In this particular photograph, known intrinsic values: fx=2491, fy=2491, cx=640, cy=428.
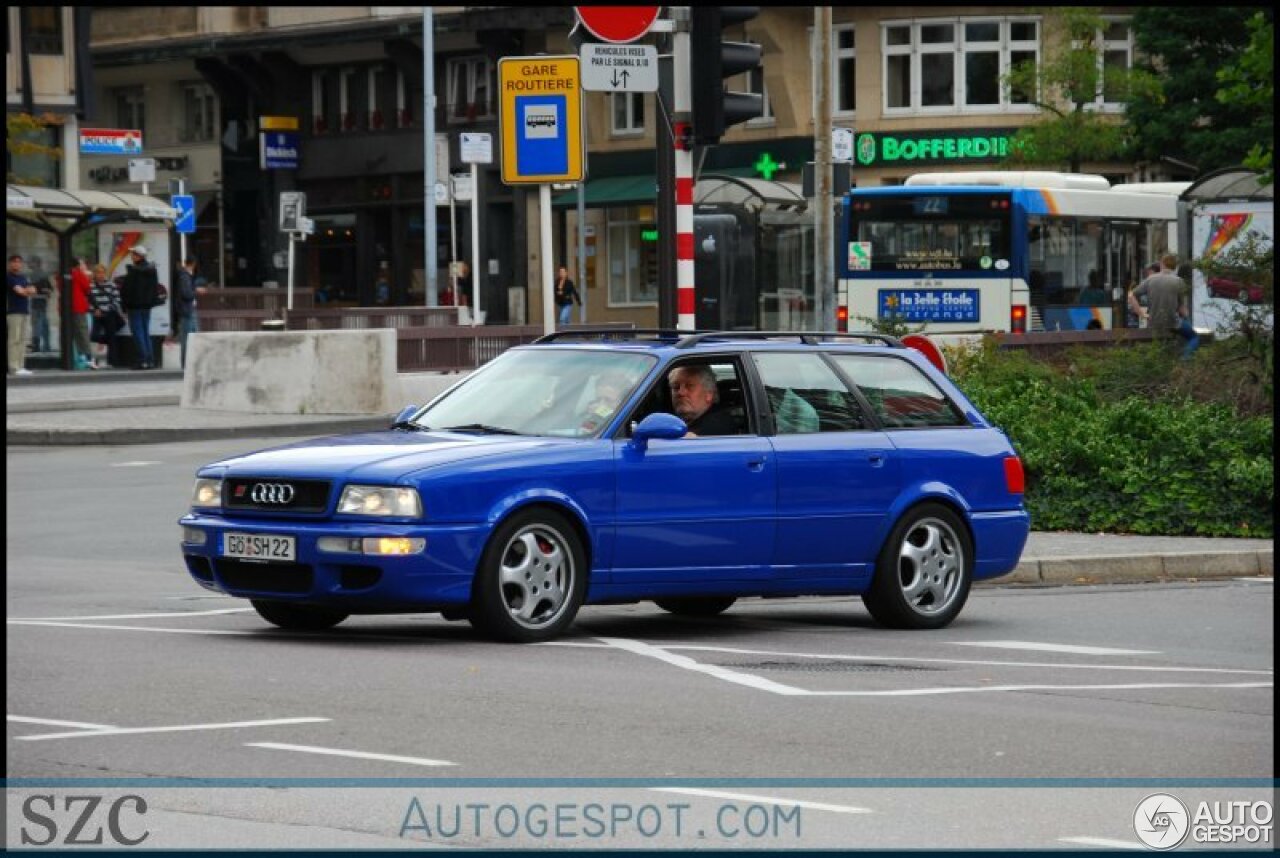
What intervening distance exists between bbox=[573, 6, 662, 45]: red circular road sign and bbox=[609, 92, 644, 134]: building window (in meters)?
47.3

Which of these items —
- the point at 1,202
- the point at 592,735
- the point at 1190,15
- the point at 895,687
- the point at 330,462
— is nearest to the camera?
the point at 1,202

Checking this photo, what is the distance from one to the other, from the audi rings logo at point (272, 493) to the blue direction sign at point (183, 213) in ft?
114

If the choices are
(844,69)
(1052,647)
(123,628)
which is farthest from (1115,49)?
(123,628)

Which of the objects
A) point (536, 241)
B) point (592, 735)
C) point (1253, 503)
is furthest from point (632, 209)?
point (592, 735)

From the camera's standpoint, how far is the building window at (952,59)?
58875mm

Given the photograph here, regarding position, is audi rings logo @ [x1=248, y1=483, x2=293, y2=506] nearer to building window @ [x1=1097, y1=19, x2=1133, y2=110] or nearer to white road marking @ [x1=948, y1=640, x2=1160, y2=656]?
white road marking @ [x1=948, y1=640, x2=1160, y2=656]

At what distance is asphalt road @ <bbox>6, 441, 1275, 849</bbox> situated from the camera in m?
6.85

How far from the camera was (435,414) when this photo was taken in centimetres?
1249

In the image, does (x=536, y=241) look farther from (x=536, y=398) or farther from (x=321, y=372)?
(x=536, y=398)

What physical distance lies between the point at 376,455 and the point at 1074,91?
142ft

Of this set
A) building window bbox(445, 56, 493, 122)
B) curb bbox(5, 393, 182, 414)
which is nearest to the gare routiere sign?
building window bbox(445, 56, 493, 122)

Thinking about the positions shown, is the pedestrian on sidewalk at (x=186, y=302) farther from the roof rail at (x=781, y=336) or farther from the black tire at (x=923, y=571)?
the black tire at (x=923, y=571)

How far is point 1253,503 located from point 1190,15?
3750cm

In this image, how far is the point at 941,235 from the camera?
37969 mm
